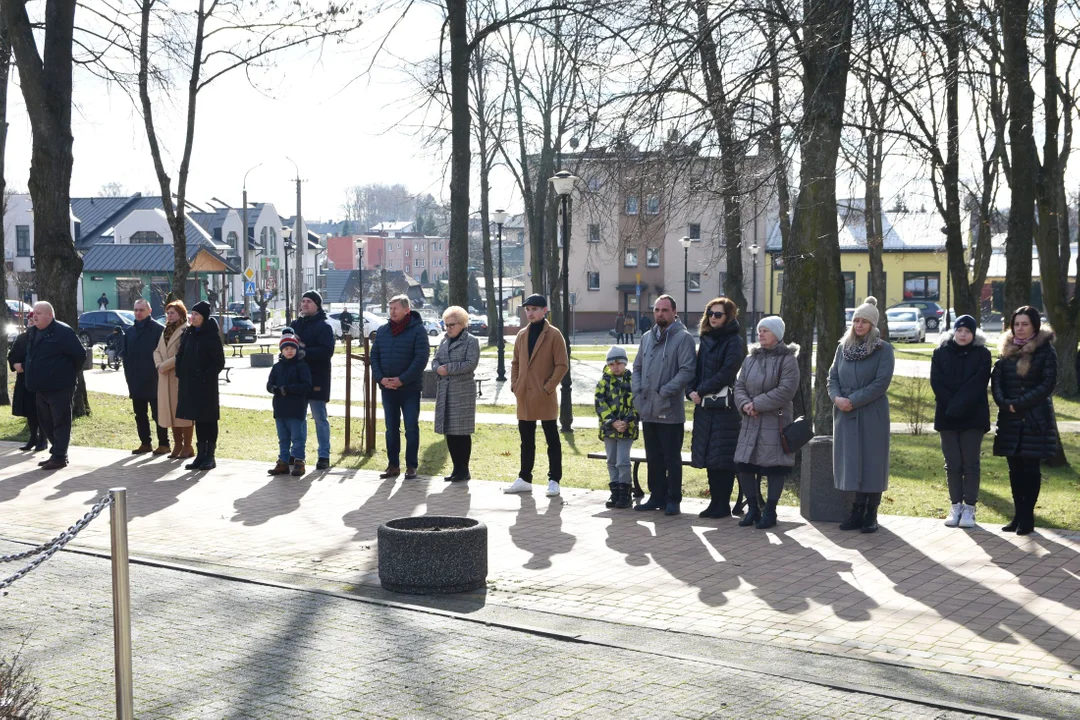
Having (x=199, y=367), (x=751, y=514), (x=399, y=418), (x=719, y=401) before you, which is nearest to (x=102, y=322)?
(x=199, y=367)

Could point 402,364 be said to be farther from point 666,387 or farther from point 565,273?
point 565,273

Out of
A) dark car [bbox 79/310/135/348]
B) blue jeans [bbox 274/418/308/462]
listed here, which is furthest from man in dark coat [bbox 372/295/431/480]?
dark car [bbox 79/310/135/348]

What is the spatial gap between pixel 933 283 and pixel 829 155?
70752mm

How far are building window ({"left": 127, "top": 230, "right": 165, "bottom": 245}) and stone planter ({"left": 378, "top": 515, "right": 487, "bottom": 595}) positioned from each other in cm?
7738

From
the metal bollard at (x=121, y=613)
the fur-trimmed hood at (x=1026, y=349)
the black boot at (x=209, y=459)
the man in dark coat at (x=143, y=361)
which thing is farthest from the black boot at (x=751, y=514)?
the man in dark coat at (x=143, y=361)

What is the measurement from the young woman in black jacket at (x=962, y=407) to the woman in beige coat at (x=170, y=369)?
8500 millimetres

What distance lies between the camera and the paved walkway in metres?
6.90

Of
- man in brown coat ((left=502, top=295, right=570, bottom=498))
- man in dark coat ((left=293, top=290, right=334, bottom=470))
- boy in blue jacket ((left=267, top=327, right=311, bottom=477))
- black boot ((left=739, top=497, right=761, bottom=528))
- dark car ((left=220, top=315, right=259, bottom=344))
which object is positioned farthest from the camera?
dark car ((left=220, top=315, right=259, bottom=344))

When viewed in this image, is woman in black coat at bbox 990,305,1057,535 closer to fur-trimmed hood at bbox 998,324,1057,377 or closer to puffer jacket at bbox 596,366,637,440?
fur-trimmed hood at bbox 998,324,1057,377

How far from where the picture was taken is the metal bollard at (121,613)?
5.00 metres

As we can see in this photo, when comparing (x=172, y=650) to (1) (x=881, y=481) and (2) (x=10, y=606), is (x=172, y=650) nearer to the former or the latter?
(2) (x=10, y=606)

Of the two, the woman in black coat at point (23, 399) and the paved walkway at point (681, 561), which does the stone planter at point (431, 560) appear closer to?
the paved walkway at point (681, 561)

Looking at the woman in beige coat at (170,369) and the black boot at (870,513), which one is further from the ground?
the woman in beige coat at (170,369)

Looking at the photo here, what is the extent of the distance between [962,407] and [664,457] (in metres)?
2.51
